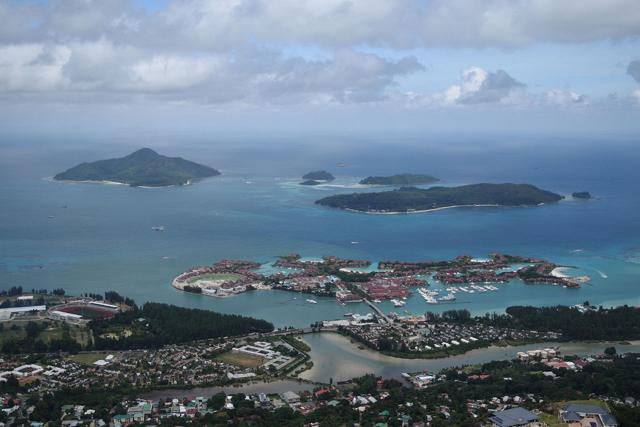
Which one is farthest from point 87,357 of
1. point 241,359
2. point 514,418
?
point 514,418

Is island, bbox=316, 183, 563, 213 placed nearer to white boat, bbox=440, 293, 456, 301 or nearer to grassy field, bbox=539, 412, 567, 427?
white boat, bbox=440, 293, 456, 301

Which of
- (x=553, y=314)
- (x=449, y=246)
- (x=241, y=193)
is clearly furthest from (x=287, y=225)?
(x=553, y=314)

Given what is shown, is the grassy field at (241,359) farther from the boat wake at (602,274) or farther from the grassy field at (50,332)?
the boat wake at (602,274)

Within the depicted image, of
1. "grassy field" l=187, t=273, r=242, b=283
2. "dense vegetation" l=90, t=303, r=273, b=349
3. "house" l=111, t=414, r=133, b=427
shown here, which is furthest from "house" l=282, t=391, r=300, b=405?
"grassy field" l=187, t=273, r=242, b=283

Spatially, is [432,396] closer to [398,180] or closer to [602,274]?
[602,274]

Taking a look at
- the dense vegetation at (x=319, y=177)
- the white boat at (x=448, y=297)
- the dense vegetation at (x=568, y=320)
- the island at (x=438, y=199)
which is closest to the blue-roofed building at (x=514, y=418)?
the dense vegetation at (x=568, y=320)

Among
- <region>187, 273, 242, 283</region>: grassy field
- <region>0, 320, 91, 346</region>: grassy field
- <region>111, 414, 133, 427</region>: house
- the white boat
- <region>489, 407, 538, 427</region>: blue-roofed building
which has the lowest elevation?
<region>111, 414, 133, 427</region>: house
